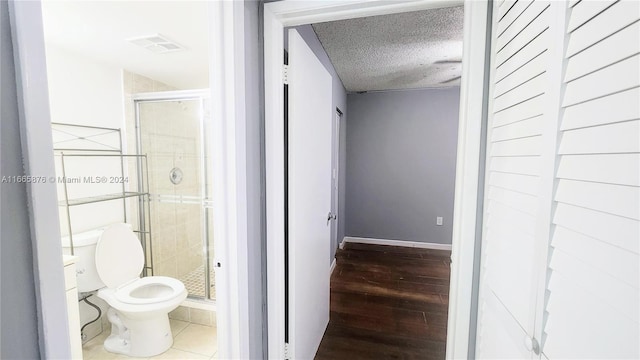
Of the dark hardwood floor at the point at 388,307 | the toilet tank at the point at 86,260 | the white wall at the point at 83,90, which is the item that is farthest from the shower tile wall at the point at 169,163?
the dark hardwood floor at the point at 388,307

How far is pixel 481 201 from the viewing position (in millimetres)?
1069

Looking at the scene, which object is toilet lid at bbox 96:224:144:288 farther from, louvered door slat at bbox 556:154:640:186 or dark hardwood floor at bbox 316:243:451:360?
louvered door slat at bbox 556:154:640:186

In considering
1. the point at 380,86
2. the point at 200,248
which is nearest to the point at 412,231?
the point at 380,86

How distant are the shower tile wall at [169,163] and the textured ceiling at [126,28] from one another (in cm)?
35

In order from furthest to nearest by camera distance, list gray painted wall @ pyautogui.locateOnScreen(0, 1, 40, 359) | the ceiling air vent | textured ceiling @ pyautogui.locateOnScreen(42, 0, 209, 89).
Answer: the ceiling air vent → textured ceiling @ pyautogui.locateOnScreen(42, 0, 209, 89) → gray painted wall @ pyautogui.locateOnScreen(0, 1, 40, 359)

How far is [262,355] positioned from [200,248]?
4.99 ft

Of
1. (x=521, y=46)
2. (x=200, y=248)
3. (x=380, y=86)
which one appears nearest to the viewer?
(x=521, y=46)

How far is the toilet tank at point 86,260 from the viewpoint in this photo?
1.78 metres

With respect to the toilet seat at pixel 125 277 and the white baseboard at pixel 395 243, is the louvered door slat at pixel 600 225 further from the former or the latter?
the white baseboard at pixel 395 243

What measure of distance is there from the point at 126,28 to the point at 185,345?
211 centimetres

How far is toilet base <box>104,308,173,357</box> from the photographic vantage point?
183 centimetres

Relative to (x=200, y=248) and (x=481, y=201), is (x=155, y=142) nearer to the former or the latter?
(x=200, y=248)

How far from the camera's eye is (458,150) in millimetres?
1117

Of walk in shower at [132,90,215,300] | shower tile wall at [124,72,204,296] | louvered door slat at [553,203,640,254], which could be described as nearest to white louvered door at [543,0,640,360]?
louvered door slat at [553,203,640,254]
